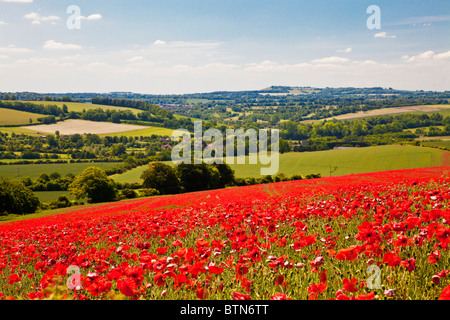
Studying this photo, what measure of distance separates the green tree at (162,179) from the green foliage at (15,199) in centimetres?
1872

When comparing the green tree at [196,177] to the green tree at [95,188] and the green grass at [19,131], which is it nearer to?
the green tree at [95,188]

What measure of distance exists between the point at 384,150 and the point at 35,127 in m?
176

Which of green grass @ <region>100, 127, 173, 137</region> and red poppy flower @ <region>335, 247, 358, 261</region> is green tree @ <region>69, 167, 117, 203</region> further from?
green grass @ <region>100, 127, 173, 137</region>

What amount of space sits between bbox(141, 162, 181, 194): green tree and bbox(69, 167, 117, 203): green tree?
6.43 m

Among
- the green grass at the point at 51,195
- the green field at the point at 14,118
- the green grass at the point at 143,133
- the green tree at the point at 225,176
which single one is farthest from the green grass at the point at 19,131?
the green tree at the point at 225,176

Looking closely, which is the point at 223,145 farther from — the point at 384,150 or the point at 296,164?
the point at 384,150

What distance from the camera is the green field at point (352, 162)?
79.8 metres

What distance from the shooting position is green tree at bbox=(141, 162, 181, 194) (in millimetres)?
60259

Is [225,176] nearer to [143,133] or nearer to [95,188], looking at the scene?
[95,188]

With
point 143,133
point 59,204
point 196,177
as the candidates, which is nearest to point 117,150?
point 143,133

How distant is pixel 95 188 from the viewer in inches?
2307

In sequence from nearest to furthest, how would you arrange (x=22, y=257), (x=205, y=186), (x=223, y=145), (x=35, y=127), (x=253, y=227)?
(x=253, y=227), (x=22, y=257), (x=205, y=186), (x=223, y=145), (x=35, y=127)

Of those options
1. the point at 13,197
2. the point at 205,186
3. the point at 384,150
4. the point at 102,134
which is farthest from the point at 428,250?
the point at 102,134

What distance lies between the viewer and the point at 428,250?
4504 mm
